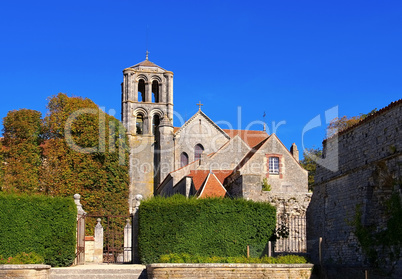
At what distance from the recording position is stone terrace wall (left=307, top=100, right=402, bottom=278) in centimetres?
1692

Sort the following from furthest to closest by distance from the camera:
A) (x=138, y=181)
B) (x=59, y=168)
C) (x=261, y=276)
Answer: (x=138, y=181)
(x=59, y=168)
(x=261, y=276)

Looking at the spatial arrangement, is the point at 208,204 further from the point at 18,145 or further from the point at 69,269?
the point at 18,145

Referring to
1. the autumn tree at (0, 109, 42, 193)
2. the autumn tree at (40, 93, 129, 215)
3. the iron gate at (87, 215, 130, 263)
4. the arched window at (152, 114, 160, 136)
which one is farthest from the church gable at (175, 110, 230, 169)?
the autumn tree at (0, 109, 42, 193)

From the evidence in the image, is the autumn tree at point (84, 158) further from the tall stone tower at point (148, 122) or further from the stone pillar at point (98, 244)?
the tall stone tower at point (148, 122)

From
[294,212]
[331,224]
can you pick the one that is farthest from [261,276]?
[294,212]

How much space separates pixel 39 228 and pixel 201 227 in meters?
6.16

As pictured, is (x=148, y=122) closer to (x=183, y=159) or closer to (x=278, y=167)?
(x=183, y=159)

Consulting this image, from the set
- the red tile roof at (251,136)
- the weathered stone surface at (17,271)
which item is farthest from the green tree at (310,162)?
the weathered stone surface at (17,271)

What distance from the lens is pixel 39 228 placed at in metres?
20.9

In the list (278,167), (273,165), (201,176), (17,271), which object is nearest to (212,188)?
(273,165)

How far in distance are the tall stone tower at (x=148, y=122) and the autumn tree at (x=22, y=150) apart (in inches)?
605

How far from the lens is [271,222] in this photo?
2211cm

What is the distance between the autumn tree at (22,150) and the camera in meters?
32.4

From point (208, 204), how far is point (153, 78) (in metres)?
33.1
